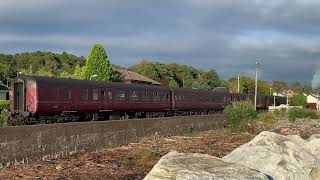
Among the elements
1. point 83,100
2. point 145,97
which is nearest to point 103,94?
point 83,100

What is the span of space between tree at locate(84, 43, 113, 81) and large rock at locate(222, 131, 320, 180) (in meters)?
60.5

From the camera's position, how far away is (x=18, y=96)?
2664cm

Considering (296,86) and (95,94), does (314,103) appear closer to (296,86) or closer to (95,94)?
(296,86)

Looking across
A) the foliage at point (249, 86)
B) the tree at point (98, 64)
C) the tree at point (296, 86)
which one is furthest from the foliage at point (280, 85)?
the tree at point (98, 64)

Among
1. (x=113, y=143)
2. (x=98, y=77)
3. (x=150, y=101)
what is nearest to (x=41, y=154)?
(x=113, y=143)

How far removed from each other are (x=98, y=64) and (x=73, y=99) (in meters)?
44.8

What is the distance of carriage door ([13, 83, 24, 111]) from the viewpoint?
2634 cm

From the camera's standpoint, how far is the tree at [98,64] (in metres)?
71.3

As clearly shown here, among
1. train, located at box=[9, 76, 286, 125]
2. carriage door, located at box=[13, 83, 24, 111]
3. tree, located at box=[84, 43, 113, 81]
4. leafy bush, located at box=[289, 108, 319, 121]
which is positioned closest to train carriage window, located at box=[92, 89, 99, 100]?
train, located at box=[9, 76, 286, 125]

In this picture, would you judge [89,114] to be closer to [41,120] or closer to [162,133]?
[41,120]

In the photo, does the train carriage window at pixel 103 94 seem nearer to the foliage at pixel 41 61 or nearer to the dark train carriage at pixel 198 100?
the dark train carriage at pixel 198 100

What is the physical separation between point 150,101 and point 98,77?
3545 cm

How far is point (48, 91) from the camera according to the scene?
2584 centimetres

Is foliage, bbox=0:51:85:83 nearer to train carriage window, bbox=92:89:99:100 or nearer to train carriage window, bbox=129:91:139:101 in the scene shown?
train carriage window, bbox=129:91:139:101
